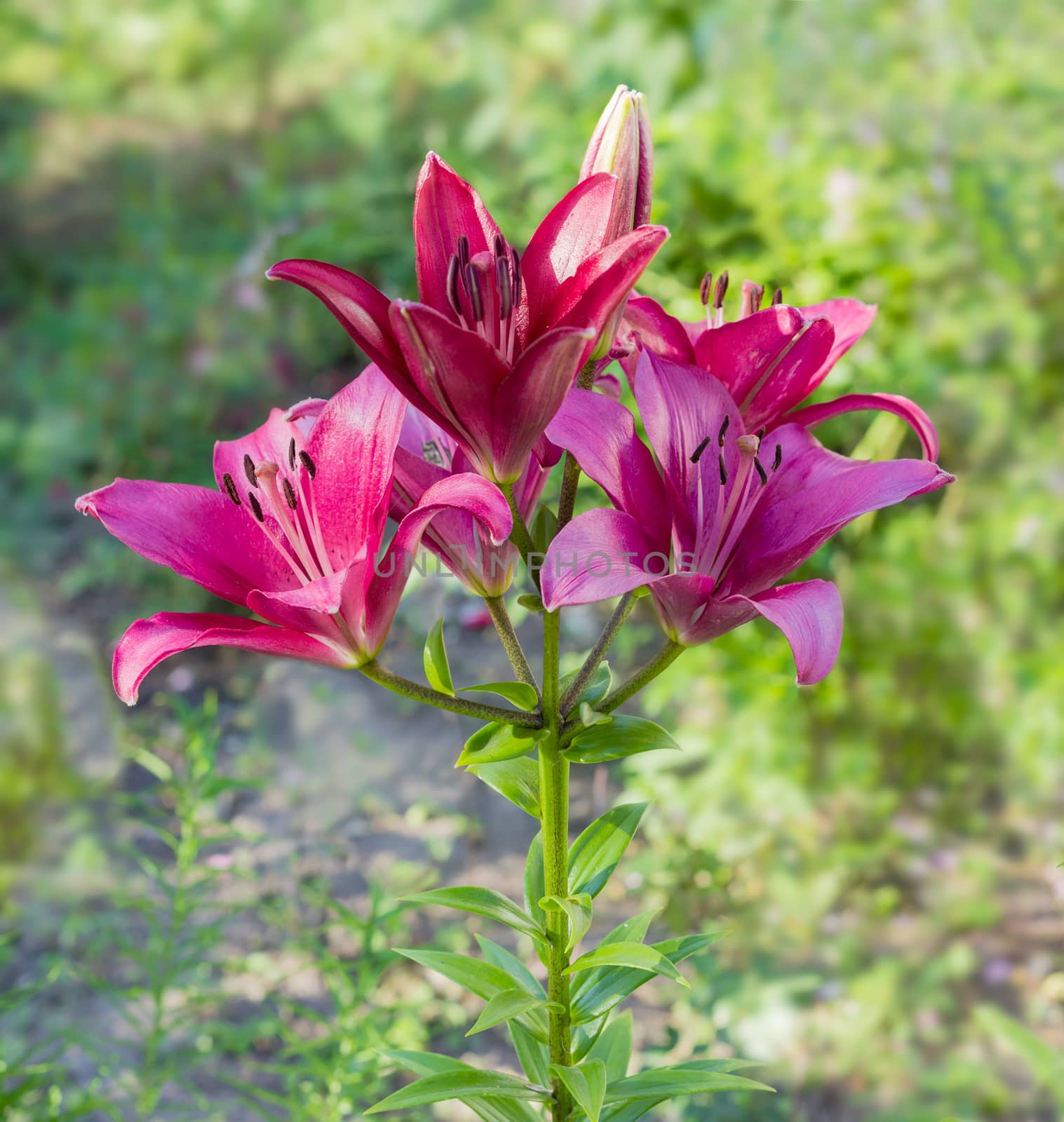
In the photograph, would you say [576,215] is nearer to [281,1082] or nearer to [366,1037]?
[366,1037]

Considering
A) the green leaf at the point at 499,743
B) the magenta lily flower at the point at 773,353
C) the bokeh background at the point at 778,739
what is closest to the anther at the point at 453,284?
the magenta lily flower at the point at 773,353

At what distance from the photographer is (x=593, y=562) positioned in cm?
46

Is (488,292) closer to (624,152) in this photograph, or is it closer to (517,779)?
(624,152)

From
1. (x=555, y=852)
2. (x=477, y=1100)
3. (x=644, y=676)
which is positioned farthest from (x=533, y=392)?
(x=477, y=1100)

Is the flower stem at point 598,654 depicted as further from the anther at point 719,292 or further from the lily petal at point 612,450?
the anther at point 719,292

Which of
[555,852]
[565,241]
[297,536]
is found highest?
[565,241]

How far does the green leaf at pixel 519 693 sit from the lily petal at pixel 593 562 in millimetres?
85

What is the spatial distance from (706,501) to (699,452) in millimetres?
36

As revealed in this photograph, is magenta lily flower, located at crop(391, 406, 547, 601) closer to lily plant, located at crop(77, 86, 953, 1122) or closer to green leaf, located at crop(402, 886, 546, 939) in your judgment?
lily plant, located at crop(77, 86, 953, 1122)

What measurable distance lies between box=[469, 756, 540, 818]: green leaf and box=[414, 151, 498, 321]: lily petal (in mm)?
267

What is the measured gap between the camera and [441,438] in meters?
0.59

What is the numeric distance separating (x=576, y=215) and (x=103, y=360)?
2.51m

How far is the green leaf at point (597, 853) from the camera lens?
25.6 inches

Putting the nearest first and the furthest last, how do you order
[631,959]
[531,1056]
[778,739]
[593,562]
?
1. [593,562]
2. [631,959]
3. [531,1056]
4. [778,739]
